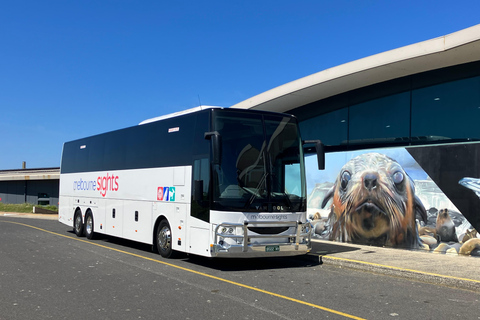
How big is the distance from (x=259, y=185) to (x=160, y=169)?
11.1ft

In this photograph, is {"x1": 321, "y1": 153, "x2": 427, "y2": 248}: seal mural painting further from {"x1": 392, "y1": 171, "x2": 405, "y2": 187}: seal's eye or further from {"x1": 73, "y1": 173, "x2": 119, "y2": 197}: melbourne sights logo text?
{"x1": 73, "y1": 173, "x2": 119, "y2": 197}: melbourne sights logo text

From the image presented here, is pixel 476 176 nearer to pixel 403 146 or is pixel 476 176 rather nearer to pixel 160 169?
pixel 403 146

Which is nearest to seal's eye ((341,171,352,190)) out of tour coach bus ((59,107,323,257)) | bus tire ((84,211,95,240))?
tour coach bus ((59,107,323,257))

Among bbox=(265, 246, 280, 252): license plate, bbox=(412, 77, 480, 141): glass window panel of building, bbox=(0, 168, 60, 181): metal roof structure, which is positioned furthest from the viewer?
bbox=(0, 168, 60, 181): metal roof structure

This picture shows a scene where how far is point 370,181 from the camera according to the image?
15.1 metres

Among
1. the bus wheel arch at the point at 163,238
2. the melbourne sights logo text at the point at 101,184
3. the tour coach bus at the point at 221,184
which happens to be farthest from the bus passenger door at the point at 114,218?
the bus wheel arch at the point at 163,238

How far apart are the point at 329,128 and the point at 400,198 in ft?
14.6

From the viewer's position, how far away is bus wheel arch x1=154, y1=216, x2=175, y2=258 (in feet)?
40.1

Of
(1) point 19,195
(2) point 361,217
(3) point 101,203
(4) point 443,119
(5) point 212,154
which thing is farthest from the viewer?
(1) point 19,195

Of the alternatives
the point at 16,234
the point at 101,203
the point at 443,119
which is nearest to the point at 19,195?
the point at 16,234

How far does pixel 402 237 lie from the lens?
14.1 meters

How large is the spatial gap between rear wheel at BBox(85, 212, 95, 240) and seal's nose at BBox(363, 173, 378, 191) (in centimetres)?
971

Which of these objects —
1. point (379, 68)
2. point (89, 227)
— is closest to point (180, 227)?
point (89, 227)

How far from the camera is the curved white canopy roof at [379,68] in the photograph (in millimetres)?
12680
